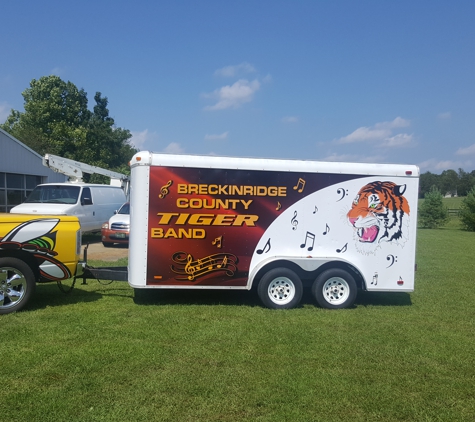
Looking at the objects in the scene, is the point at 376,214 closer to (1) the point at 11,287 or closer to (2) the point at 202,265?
(2) the point at 202,265

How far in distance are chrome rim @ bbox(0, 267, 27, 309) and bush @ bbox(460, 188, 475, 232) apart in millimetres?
30203

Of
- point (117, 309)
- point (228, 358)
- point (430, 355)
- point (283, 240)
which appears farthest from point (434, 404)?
point (117, 309)

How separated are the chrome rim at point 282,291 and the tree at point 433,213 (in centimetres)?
2795

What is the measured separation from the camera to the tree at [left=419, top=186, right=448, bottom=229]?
31984 mm

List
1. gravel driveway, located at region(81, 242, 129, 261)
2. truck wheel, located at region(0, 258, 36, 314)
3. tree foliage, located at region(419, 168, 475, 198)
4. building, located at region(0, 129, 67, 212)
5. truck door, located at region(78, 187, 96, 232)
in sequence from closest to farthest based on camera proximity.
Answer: truck wheel, located at region(0, 258, 36, 314) < gravel driveway, located at region(81, 242, 129, 261) < truck door, located at region(78, 187, 96, 232) < building, located at region(0, 129, 67, 212) < tree foliage, located at region(419, 168, 475, 198)

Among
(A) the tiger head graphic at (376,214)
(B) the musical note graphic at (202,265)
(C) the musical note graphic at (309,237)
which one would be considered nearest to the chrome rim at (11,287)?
(B) the musical note graphic at (202,265)

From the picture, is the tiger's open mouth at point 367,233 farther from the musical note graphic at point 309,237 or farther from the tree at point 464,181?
the tree at point 464,181

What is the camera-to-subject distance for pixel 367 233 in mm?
7426

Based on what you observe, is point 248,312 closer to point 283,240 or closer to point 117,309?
point 283,240

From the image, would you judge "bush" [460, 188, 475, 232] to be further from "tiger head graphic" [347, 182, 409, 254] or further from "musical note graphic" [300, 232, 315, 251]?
"musical note graphic" [300, 232, 315, 251]

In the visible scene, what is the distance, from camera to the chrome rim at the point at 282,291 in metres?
7.34

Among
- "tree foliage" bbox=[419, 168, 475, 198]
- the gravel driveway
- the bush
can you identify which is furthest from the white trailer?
"tree foliage" bbox=[419, 168, 475, 198]

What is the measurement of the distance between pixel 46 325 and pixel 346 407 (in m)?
4.21

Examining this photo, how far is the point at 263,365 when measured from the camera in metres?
4.99
